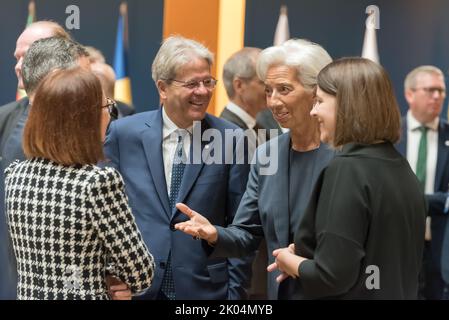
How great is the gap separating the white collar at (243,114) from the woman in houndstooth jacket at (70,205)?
2439 millimetres

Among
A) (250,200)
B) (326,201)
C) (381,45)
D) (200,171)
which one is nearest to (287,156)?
(250,200)

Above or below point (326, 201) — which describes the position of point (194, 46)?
above

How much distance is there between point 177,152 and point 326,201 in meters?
1.27

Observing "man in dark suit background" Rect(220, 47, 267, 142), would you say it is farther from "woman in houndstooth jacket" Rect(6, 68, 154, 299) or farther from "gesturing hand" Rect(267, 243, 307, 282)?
"woman in houndstooth jacket" Rect(6, 68, 154, 299)

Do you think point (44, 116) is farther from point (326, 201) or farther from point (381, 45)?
point (381, 45)

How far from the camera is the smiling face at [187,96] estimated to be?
3881mm

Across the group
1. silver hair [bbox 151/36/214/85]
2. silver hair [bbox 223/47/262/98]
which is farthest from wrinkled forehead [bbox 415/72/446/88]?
silver hair [bbox 151/36/214/85]

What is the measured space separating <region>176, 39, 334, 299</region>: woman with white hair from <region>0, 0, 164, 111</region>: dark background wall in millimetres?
2973

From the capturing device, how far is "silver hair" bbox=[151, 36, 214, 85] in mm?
3951

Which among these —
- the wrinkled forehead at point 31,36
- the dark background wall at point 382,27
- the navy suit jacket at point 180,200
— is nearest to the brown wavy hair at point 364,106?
the navy suit jacket at point 180,200

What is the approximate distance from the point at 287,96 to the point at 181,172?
0.63 metres

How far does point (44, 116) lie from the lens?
8.66 ft
